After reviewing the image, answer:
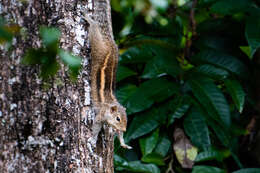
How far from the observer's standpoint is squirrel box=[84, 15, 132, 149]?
1281 millimetres

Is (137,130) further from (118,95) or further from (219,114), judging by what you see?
(219,114)

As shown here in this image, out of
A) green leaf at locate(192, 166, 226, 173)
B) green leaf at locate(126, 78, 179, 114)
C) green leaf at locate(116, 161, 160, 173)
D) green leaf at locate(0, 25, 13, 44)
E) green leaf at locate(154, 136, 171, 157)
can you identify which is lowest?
green leaf at locate(192, 166, 226, 173)

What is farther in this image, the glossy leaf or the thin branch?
the thin branch

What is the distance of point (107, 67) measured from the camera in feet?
4.55

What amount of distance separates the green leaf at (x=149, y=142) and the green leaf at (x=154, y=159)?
3 cm

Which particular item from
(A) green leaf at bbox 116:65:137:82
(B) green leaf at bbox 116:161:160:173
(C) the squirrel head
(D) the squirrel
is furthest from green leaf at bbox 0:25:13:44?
(A) green leaf at bbox 116:65:137:82

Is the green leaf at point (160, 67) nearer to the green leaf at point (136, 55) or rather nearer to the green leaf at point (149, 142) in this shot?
the green leaf at point (136, 55)

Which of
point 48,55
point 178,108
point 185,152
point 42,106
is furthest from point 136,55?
point 48,55

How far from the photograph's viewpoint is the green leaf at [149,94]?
6.28 feet

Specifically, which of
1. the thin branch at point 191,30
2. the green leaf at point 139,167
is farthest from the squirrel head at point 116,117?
the thin branch at point 191,30

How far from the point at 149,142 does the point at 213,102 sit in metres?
0.40

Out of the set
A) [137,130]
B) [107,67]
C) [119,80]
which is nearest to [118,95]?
[119,80]

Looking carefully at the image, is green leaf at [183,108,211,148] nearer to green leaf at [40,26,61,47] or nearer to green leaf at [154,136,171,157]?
green leaf at [154,136,171,157]

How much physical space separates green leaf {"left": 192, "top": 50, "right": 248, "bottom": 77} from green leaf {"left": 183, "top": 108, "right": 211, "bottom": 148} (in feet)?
1.05
